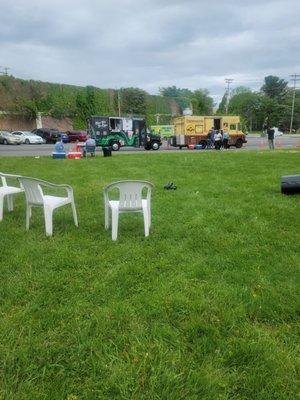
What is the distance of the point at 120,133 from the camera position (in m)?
28.9

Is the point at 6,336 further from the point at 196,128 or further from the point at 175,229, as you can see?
the point at 196,128

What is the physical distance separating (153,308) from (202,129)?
29122 mm

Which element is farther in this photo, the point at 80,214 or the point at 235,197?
the point at 235,197

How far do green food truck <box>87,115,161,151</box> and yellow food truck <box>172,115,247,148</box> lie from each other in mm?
2405

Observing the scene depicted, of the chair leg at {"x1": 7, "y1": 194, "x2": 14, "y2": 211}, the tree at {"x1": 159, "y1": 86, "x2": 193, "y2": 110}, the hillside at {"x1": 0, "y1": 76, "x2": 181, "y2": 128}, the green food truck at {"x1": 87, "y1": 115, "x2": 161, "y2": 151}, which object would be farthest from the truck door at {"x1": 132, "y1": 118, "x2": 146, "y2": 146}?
the tree at {"x1": 159, "y1": 86, "x2": 193, "y2": 110}

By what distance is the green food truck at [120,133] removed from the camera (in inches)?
1113

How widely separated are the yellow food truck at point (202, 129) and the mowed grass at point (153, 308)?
24.9 metres

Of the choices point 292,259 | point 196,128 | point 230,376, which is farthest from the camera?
point 196,128

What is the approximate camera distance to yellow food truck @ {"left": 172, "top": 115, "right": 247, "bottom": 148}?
3109 cm

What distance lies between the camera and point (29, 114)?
55312 mm

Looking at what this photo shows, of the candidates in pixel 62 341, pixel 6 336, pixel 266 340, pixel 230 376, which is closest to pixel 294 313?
pixel 266 340

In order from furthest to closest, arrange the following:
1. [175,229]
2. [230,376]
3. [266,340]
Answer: [175,229] → [266,340] → [230,376]

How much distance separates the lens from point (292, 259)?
4582 millimetres

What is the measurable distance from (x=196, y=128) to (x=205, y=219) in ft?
84.3
